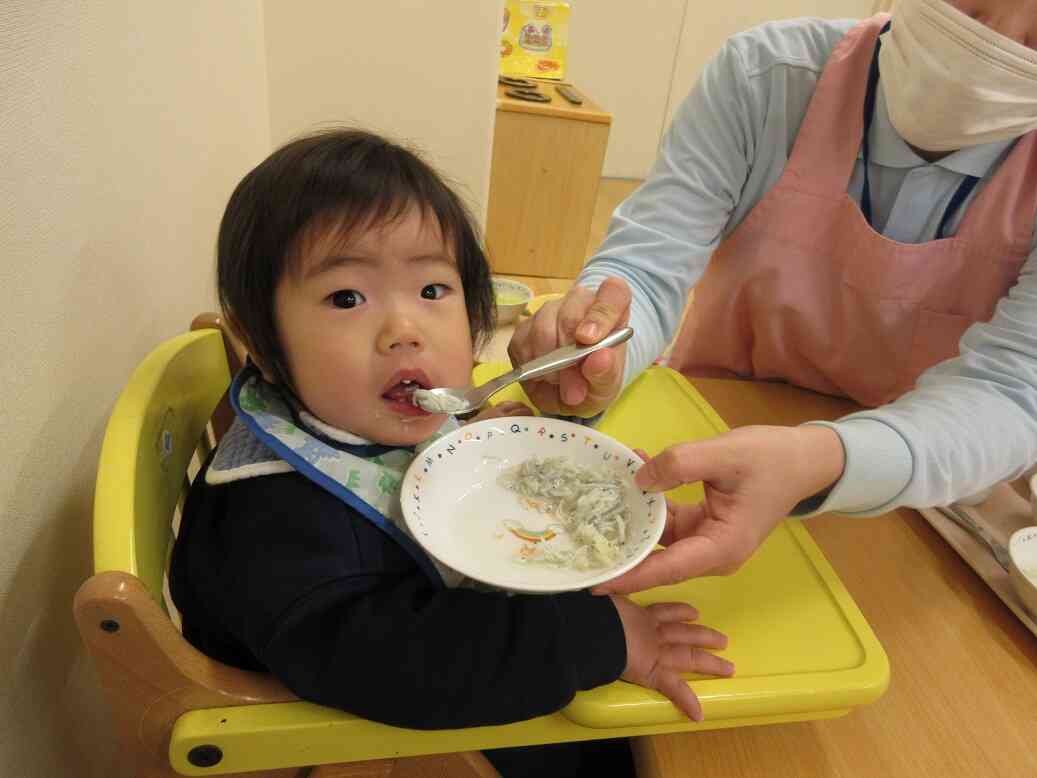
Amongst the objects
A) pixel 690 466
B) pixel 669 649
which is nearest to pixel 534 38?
pixel 690 466

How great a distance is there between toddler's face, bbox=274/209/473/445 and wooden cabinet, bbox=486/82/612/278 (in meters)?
1.82

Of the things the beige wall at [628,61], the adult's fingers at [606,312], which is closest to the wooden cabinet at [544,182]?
the beige wall at [628,61]

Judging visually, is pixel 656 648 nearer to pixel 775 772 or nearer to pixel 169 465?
pixel 775 772

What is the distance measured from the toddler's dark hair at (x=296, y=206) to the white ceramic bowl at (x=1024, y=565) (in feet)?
2.10

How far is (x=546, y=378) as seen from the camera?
80cm

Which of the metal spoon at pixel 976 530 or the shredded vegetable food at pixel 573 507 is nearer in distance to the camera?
the shredded vegetable food at pixel 573 507

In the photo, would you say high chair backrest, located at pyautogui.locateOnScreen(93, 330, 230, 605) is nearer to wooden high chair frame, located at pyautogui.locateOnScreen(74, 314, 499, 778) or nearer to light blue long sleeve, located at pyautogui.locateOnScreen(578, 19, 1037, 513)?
wooden high chair frame, located at pyautogui.locateOnScreen(74, 314, 499, 778)

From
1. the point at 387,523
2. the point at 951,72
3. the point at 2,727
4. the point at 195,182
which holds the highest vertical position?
the point at 951,72

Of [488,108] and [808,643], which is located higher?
[488,108]

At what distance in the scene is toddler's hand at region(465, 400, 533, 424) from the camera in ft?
2.67

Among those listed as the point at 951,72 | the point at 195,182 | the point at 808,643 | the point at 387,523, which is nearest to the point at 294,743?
the point at 387,523

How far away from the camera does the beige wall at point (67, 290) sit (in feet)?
1.64

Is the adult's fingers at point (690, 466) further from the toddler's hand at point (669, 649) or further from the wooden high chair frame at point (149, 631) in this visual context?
the wooden high chair frame at point (149, 631)

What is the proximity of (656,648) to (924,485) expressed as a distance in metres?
0.32
